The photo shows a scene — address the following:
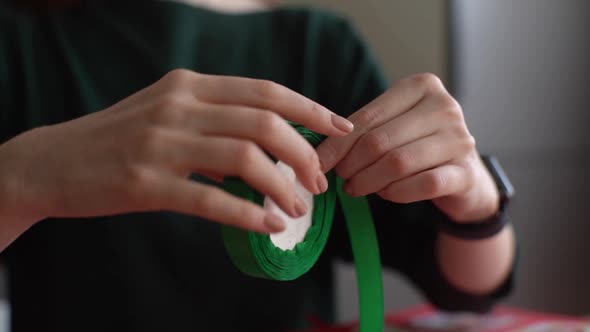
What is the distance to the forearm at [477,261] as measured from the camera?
0.58m

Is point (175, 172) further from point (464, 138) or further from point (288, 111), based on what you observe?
point (464, 138)

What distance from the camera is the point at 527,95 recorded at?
3.59 ft

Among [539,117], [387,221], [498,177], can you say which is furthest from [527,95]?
Result: [498,177]

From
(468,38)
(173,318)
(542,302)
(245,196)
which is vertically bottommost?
(542,302)

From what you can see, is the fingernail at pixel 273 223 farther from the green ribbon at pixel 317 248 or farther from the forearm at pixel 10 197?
the forearm at pixel 10 197

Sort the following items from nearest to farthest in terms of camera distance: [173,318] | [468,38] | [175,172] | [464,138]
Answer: [175,172] → [464,138] → [173,318] → [468,38]

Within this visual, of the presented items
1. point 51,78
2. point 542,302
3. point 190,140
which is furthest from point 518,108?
point 190,140

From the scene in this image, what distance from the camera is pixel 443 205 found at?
47 centimetres

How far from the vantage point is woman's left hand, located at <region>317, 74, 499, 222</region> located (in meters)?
0.36

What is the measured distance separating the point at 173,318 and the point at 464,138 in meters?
0.41

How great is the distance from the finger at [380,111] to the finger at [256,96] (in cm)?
4

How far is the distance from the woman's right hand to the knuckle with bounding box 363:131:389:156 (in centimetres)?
5

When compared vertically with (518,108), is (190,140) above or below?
above

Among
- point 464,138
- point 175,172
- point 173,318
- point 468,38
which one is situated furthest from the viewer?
point 468,38
